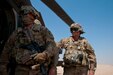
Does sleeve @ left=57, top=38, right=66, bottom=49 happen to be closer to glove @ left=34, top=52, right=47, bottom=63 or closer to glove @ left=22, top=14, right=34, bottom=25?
glove @ left=22, top=14, right=34, bottom=25

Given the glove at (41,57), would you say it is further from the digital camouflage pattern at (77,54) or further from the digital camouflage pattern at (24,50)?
the digital camouflage pattern at (77,54)

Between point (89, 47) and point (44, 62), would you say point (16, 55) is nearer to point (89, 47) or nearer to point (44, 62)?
point (44, 62)

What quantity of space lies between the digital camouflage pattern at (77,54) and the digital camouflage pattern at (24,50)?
134 inches

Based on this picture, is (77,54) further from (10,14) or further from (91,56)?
(10,14)

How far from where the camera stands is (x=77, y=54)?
778 cm

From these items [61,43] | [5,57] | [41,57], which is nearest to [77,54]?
[61,43]

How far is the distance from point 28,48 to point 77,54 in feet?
12.0

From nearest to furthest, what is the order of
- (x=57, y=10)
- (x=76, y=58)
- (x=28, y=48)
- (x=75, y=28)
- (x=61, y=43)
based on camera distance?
(x=28, y=48)
(x=57, y=10)
(x=76, y=58)
(x=75, y=28)
(x=61, y=43)

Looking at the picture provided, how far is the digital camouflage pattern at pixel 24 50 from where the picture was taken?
417 cm

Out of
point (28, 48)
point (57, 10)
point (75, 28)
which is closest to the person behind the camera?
point (28, 48)

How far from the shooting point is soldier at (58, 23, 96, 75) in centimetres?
772

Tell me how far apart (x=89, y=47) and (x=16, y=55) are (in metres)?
3.86

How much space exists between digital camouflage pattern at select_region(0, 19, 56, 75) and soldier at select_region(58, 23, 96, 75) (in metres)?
3.37

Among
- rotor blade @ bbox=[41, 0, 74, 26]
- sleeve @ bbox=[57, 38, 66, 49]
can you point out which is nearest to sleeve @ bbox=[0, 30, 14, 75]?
rotor blade @ bbox=[41, 0, 74, 26]
